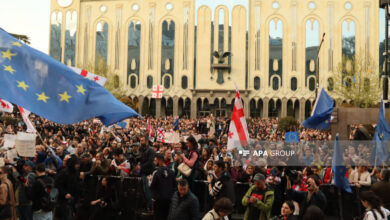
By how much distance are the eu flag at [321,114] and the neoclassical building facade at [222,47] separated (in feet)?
127

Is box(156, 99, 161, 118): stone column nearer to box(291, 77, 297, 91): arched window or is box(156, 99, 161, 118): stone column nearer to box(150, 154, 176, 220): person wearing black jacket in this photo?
box(291, 77, 297, 91): arched window

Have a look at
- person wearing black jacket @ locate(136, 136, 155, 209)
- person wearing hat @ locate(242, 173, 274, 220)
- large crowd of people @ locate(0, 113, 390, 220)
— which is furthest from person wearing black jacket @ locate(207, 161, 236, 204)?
person wearing black jacket @ locate(136, 136, 155, 209)

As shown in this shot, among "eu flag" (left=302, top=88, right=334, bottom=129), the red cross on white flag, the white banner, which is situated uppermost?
the red cross on white flag

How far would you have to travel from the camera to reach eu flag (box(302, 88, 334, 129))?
47.3 feet

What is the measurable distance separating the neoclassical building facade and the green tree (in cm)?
310

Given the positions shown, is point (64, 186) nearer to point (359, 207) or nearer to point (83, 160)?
point (83, 160)

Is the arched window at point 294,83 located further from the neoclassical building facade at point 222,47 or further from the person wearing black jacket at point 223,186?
the person wearing black jacket at point 223,186

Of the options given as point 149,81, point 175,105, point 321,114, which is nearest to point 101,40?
point 149,81

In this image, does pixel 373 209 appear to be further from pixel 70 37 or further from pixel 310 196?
pixel 70 37

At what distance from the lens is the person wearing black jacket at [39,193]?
7840 mm

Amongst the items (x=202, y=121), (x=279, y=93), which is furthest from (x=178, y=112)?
(x=202, y=121)

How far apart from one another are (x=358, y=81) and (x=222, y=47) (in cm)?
1658

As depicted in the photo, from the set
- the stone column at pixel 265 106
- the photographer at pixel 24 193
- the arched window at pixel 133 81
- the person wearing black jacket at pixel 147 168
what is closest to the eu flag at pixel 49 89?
the photographer at pixel 24 193

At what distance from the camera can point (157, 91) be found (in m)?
55.0
